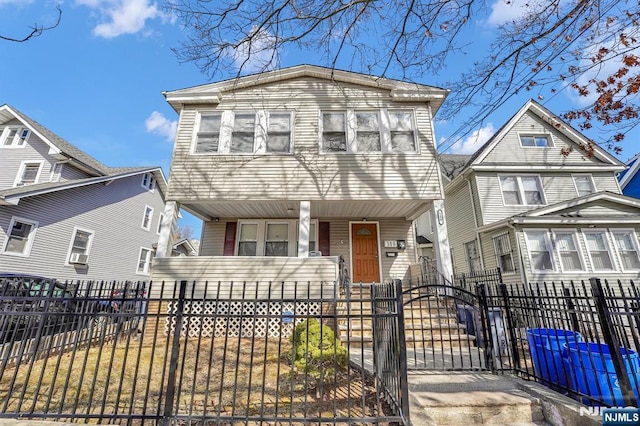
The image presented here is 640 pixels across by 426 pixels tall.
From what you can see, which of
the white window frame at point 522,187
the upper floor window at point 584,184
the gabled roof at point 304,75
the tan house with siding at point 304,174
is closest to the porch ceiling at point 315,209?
the tan house with siding at point 304,174

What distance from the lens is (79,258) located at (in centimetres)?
1396

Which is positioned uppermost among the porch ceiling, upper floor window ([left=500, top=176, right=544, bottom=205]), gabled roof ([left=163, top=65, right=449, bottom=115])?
gabled roof ([left=163, top=65, right=449, bottom=115])

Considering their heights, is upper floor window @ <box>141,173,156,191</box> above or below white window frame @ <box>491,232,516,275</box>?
above

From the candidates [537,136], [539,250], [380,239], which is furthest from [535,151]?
[380,239]

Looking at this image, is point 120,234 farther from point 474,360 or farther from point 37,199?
point 474,360

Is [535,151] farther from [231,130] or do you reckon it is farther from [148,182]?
[148,182]

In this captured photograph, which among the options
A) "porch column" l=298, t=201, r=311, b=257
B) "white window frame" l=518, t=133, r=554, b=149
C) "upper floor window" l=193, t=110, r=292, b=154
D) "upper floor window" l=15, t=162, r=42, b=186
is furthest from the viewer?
"white window frame" l=518, t=133, r=554, b=149

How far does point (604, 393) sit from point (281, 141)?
28.8ft

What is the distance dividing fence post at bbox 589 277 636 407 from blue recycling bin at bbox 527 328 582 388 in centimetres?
39

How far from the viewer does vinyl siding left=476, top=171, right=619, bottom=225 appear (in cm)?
1308

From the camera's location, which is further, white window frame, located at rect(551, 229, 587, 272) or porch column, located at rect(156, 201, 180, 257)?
white window frame, located at rect(551, 229, 587, 272)

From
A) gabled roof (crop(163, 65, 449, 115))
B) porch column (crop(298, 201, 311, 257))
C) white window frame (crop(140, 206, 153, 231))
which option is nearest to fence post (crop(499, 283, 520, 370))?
porch column (crop(298, 201, 311, 257))

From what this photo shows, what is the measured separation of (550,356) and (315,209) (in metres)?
7.14

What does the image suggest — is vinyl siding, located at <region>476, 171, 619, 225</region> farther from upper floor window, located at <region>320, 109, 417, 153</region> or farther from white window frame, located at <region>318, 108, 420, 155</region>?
upper floor window, located at <region>320, 109, 417, 153</region>
